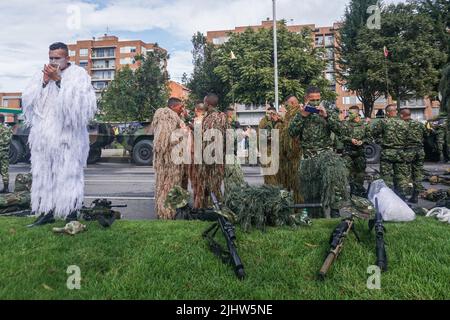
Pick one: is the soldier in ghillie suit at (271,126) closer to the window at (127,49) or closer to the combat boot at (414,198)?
the combat boot at (414,198)

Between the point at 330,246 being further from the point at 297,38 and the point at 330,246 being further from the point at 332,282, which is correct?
the point at 297,38

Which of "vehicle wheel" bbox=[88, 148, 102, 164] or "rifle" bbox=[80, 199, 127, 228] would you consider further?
"vehicle wheel" bbox=[88, 148, 102, 164]

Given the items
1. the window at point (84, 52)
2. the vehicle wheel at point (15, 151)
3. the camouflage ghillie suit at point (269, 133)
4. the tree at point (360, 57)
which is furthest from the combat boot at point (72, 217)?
the window at point (84, 52)

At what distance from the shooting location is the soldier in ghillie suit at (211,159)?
5.22 m

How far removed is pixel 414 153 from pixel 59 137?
558 cm

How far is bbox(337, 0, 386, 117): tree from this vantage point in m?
Answer: 21.7

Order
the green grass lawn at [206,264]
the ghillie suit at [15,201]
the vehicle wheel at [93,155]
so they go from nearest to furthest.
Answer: the green grass lawn at [206,264] → the ghillie suit at [15,201] → the vehicle wheel at [93,155]

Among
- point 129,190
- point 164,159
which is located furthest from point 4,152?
point 164,159

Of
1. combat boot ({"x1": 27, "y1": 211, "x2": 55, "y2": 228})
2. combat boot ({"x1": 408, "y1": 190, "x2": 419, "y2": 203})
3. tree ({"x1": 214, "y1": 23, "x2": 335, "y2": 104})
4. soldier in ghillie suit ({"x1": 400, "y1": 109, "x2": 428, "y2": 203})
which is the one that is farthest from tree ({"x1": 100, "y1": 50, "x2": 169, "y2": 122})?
combat boot ({"x1": 27, "y1": 211, "x2": 55, "y2": 228})

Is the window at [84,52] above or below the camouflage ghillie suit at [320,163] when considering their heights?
above

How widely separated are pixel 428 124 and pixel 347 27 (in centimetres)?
1507

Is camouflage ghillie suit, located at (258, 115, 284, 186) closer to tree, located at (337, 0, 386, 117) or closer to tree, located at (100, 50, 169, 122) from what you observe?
tree, located at (100, 50, 169, 122)

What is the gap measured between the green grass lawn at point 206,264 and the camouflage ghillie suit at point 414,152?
266 cm

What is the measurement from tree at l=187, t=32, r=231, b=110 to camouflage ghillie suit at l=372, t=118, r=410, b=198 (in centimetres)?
1935
